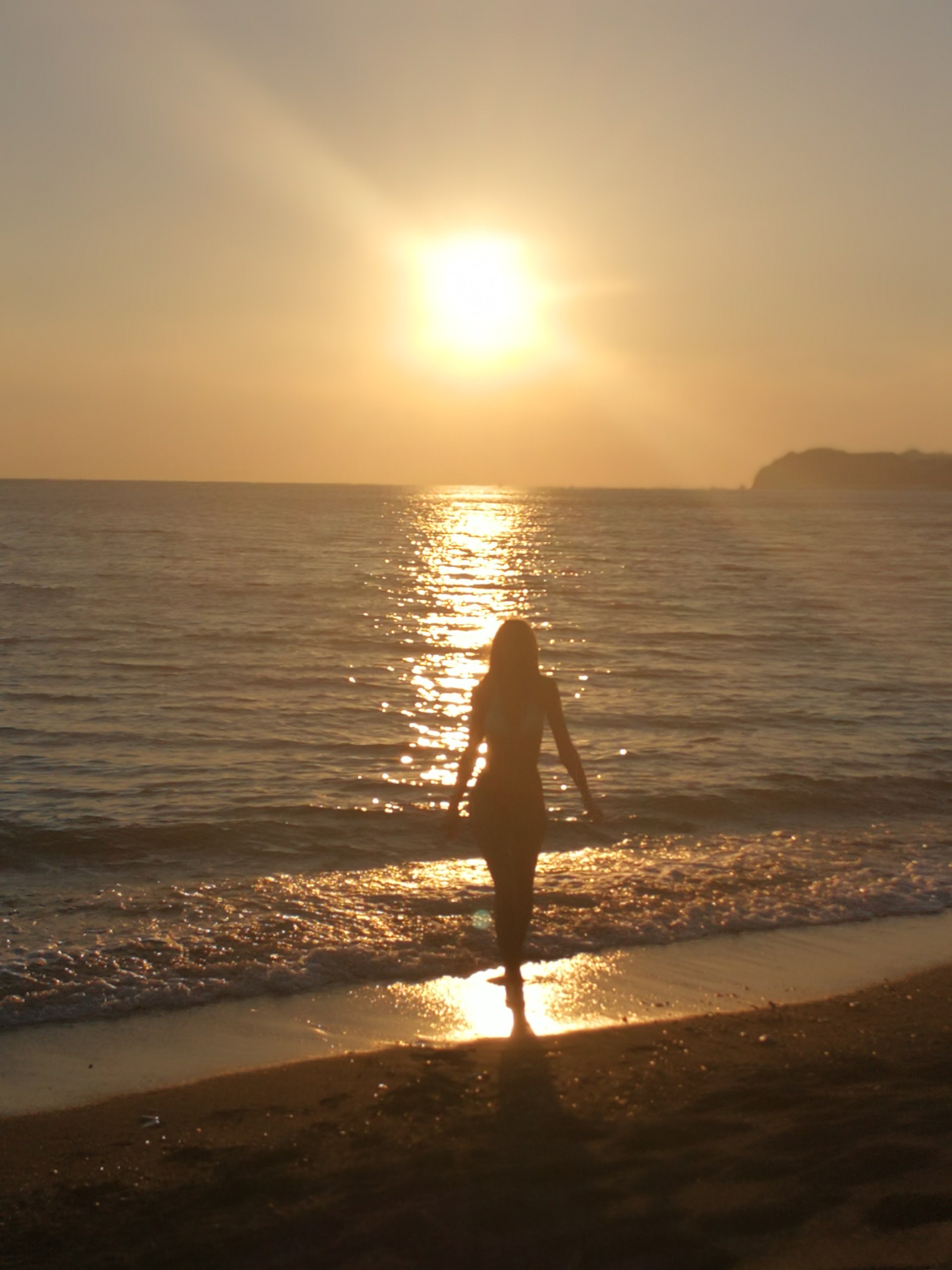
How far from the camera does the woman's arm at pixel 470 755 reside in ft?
19.4

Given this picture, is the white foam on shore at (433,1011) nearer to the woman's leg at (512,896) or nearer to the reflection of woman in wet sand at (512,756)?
the woman's leg at (512,896)

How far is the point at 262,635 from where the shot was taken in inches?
913

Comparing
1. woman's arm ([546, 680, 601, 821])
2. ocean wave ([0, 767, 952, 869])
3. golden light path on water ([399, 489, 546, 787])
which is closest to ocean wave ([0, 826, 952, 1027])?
ocean wave ([0, 767, 952, 869])

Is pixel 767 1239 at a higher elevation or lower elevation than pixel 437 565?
lower

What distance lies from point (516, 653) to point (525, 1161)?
2.45m

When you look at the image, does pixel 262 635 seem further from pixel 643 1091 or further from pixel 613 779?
pixel 643 1091

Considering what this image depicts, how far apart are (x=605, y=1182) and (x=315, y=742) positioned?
9.62 m

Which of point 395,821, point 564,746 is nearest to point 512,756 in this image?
point 564,746

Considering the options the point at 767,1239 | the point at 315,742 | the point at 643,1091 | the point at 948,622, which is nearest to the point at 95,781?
the point at 315,742

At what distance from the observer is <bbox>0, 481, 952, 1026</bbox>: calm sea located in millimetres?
7078

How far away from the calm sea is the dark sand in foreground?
61.2 inches

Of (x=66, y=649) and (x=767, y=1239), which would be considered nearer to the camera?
Result: (x=767, y=1239)

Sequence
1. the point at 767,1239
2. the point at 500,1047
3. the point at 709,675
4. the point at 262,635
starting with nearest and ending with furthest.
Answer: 1. the point at 767,1239
2. the point at 500,1047
3. the point at 709,675
4. the point at 262,635

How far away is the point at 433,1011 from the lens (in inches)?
230
